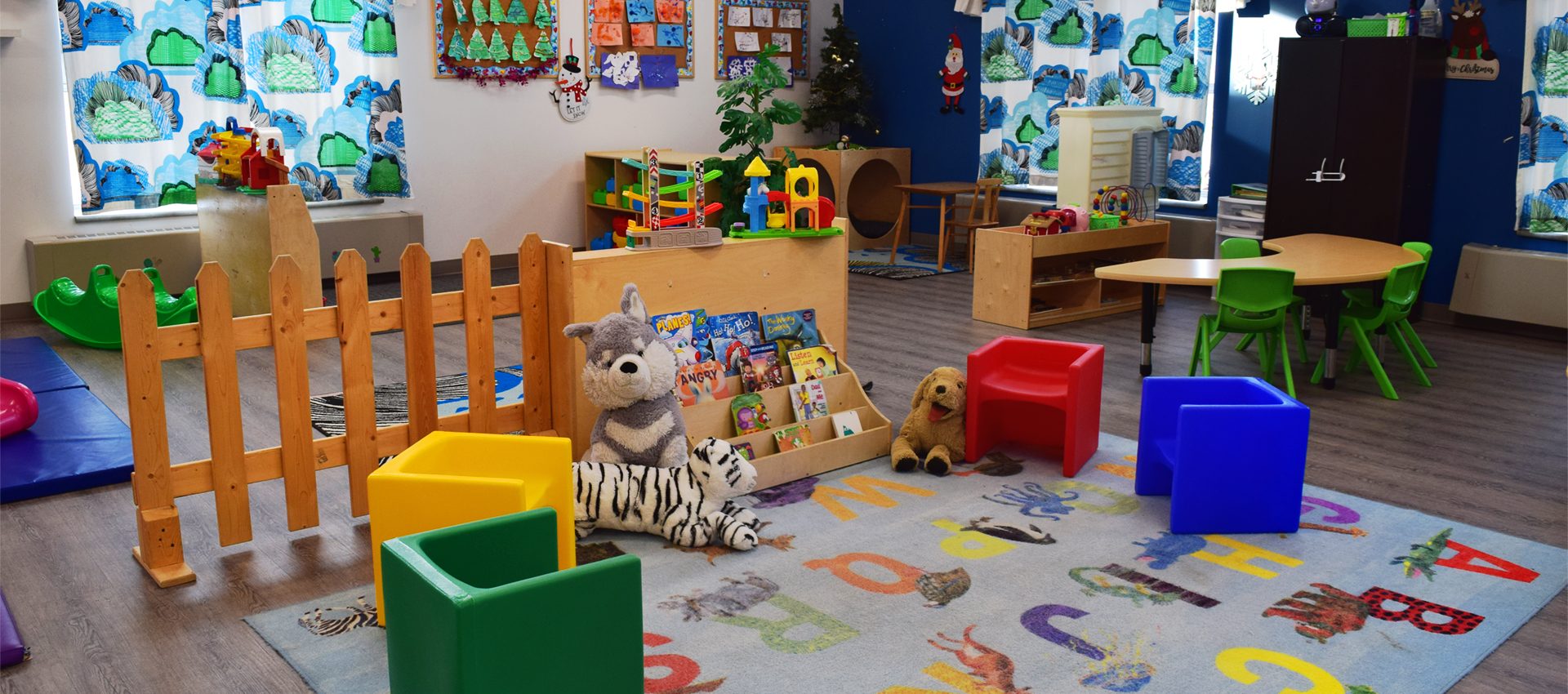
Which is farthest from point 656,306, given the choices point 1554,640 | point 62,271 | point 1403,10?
point 1403,10

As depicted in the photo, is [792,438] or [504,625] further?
[792,438]

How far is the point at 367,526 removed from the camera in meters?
3.43

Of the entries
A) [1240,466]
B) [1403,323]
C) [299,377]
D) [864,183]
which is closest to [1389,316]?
[1403,323]

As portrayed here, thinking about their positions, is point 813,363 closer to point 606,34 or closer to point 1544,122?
point 1544,122

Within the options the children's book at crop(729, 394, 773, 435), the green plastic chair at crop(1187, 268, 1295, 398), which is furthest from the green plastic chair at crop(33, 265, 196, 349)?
the green plastic chair at crop(1187, 268, 1295, 398)

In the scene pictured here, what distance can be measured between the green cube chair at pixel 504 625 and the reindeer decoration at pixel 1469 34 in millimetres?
6529

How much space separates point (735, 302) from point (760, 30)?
20.8 feet

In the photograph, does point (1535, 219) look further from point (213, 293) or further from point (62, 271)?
point (62, 271)

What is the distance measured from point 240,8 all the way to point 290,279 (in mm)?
5002

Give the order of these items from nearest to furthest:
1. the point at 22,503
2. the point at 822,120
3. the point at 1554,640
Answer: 1. the point at 1554,640
2. the point at 22,503
3. the point at 822,120

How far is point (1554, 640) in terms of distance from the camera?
273 centimetres

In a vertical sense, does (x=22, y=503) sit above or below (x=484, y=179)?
below

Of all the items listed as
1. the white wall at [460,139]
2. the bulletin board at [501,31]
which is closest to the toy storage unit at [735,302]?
the white wall at [460,139]

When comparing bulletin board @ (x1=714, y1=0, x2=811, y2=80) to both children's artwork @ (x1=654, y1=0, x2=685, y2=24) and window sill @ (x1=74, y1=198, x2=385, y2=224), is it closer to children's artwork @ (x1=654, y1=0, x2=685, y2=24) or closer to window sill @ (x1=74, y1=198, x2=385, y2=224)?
children's artwork @ (x1=654, y1=0, x2=685, y2=24)
